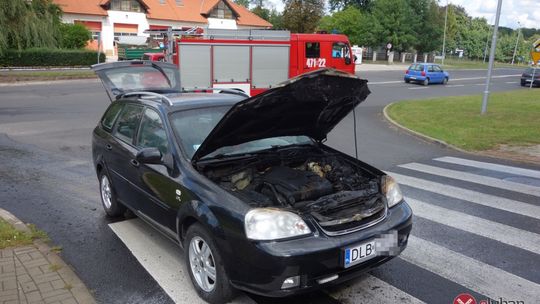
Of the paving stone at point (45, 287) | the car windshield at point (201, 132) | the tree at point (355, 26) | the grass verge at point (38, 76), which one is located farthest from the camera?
the tree at point (355, 26)

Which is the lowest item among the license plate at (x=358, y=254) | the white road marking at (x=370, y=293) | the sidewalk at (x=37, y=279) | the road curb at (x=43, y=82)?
the road curb at (x=43, y=82)

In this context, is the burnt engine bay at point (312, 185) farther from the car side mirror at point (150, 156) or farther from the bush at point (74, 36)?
the bush at point (74, 36)

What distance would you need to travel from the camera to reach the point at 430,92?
85.6 feet

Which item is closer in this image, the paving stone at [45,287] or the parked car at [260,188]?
the parked car at [260,188]

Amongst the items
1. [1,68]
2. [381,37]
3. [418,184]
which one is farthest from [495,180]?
[381,37]

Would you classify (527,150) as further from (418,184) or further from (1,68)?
(1,68)

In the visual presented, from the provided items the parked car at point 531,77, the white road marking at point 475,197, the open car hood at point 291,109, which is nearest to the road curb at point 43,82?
the white road marking at point 475,197

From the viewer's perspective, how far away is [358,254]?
349cm

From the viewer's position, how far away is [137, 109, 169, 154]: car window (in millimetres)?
4496

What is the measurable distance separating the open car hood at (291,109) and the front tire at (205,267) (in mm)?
735

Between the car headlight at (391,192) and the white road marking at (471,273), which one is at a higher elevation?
the car headlight at (391,192)

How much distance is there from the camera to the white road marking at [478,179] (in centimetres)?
723

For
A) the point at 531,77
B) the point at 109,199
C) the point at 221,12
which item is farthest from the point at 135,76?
the point at 221,12

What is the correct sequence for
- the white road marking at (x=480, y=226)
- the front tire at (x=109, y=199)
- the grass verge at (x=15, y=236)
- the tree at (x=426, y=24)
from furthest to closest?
the tree at (x=426, y=24), the front tire at (x=109, y=199), the white road marking at (x=480, y=226), the grass verge at (x=15, y=236)
